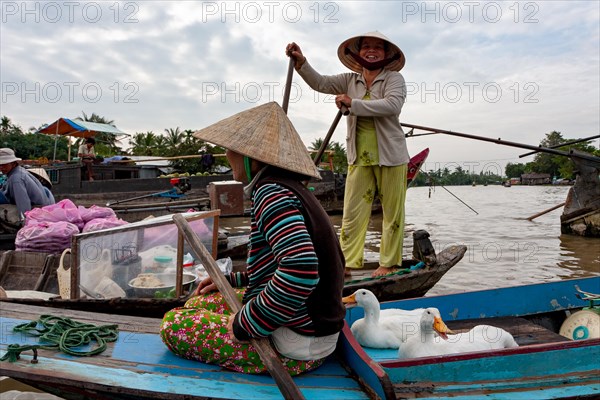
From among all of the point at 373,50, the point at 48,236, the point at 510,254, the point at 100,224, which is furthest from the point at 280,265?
the point at 510,254

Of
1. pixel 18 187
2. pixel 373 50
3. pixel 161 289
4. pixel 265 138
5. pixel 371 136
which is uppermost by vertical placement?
pixel 373 50

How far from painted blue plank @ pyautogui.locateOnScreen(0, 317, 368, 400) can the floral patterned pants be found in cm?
4

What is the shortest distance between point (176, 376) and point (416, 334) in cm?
126

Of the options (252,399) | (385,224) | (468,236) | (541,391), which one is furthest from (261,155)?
(468,236)

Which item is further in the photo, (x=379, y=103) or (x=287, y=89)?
(x=379, y=103)

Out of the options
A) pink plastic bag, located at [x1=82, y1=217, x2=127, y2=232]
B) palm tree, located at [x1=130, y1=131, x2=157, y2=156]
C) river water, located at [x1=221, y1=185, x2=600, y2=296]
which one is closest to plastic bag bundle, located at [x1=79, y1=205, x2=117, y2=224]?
pink plastic bag, located at [x1=82, y1=217, x2=127, y2=232]

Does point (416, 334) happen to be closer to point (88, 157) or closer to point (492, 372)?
point (492, 372)

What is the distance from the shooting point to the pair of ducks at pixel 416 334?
2.28m

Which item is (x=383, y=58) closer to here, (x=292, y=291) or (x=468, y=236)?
(x=292, y=291)

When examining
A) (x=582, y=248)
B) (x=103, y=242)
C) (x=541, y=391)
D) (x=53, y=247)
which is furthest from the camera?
(x=582, y=248)

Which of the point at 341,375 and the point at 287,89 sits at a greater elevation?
the point at 287,89

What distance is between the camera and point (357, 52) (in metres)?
4.00

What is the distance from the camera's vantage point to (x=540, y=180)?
61219mm

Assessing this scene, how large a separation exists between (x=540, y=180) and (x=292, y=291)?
67.1m
